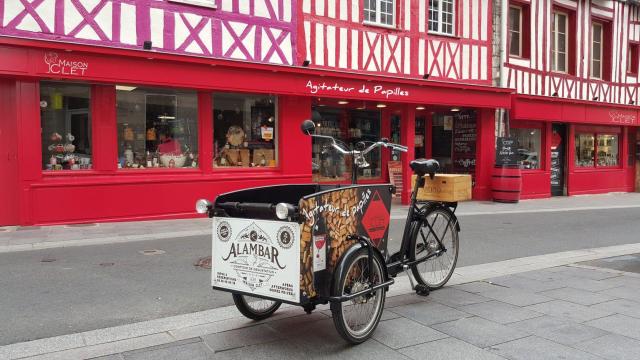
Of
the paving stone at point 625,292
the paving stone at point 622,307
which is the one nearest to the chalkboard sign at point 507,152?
the paving stone at point 625,292

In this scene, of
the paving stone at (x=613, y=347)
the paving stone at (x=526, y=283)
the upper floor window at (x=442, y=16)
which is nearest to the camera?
the paving stone at (x=613, y=347)

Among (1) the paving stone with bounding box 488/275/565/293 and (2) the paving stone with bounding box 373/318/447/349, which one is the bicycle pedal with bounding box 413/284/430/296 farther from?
(1) the paving stone with bounding box 488/275/565/293

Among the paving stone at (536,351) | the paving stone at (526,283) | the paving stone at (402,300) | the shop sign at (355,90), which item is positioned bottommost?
the paving stone at (536,351)

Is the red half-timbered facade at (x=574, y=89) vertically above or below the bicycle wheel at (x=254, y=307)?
above

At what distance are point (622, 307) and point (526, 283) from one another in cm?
106

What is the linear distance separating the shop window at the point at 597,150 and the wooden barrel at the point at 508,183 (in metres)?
4.73

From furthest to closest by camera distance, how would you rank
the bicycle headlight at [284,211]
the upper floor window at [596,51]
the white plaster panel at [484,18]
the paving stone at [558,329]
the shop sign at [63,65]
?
the upper floor window at [596,51] → the white plaster panel at [484,18] → the shop sign at [63,65] → the paving stone at [558,329] → the bicycle headlight at [284,211]

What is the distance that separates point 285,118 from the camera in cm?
1201

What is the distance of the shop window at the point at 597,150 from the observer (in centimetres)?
1842

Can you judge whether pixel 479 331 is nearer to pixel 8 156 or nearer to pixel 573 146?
pixel 8 156

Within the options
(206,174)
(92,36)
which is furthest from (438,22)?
(92,36)

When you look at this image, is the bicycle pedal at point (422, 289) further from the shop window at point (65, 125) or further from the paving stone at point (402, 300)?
the shop window at point (65, 125)

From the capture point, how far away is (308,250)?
3.79 m

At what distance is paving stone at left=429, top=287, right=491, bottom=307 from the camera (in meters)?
5.20
